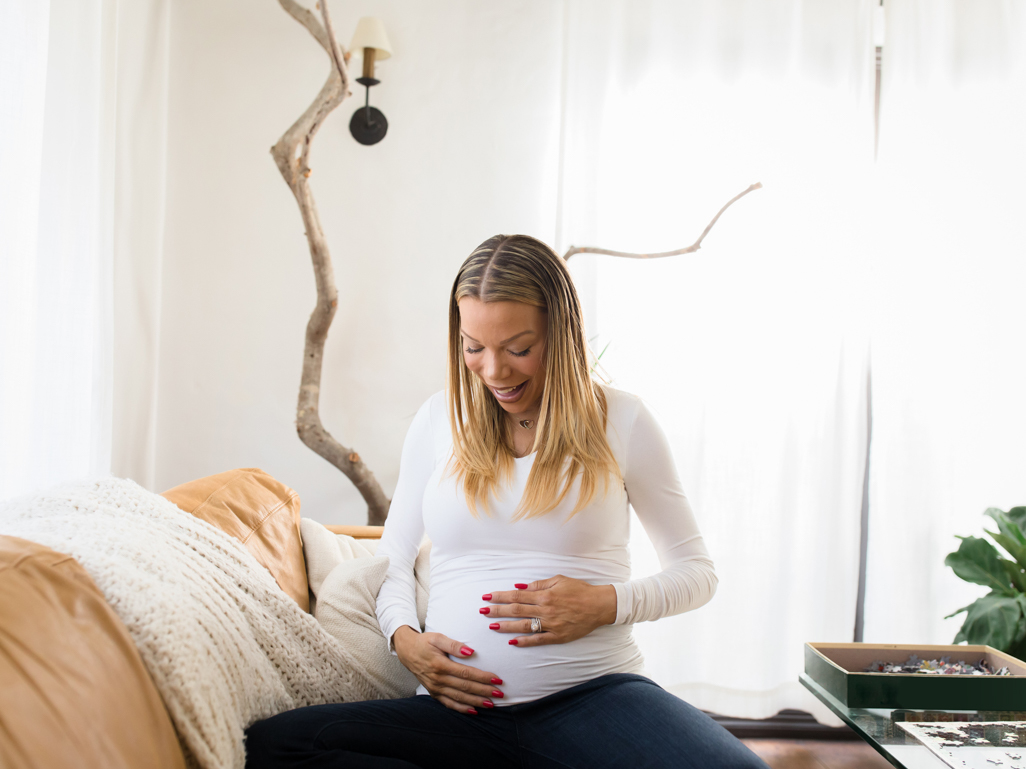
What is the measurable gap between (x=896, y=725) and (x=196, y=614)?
1.19m

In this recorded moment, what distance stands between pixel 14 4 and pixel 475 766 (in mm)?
1639

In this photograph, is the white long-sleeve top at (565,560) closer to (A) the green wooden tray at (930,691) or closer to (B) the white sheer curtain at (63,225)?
(A) the green wooden tray at (930,691)

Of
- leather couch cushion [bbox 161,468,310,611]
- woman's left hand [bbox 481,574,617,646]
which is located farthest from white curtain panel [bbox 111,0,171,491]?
woman's left hand [bbox 481,574,617,646]

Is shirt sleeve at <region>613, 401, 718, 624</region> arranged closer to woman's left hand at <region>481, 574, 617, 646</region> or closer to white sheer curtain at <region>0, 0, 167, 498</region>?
woman's left hand at <region>481, 574, 617, 646</region>

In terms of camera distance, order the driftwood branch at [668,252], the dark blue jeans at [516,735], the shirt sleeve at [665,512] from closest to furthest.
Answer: the dark blue jeans at [516,735] → the shirt sleeve at [665,512] → the driftwood branch at [668,252]

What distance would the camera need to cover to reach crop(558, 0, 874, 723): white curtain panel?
92.4 inches

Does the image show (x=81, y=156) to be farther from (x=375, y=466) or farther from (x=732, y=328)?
(x=732, y=328)

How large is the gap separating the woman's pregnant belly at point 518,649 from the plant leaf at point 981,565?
4.20 feet

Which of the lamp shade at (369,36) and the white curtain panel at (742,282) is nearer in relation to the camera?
the lamp shade at (369,36)

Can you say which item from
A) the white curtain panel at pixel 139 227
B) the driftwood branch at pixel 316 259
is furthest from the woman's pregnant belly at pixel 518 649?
the white curtain panel at pixel 139 227

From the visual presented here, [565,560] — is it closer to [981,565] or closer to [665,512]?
[665,512]

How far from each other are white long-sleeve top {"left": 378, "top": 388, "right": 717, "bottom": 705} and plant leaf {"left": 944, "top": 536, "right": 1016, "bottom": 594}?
3.83 feet

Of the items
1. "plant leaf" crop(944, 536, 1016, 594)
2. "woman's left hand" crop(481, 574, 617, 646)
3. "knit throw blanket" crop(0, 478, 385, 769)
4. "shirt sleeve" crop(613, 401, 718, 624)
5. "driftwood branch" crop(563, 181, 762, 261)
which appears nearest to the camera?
"knit throw blanket" crop(0, 478, 385, 769)

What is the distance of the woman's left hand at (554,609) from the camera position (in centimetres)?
114
